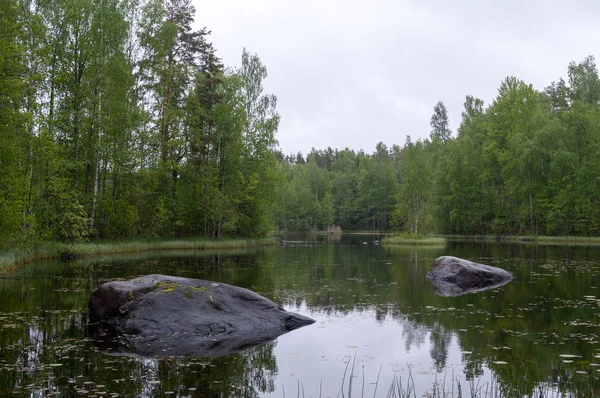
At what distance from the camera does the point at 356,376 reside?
8.49m

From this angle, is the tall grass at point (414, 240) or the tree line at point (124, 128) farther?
the tall grass at point (414, 240)

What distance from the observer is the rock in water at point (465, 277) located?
20547 millimetres

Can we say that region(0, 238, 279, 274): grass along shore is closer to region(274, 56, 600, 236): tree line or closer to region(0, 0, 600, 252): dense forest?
region(0, 0, 600, 252): dense forest

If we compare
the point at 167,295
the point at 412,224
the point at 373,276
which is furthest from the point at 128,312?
the point at 412,224

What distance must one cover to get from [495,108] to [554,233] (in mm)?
21016

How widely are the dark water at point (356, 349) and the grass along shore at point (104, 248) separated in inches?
191

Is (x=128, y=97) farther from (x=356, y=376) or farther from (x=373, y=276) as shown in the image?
(x=356, y=376)

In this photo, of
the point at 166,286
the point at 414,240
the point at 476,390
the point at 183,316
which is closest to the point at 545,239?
the point at 414,240

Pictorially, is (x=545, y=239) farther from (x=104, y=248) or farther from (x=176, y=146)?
(x=104, y=248)

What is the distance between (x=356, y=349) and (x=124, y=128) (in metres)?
31.6

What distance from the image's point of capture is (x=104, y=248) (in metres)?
33.9

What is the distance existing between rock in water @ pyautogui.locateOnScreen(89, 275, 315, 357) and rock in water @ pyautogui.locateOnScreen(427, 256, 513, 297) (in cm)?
998

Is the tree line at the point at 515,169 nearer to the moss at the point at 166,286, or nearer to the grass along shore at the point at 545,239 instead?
the grass along shore at the point at 545,239

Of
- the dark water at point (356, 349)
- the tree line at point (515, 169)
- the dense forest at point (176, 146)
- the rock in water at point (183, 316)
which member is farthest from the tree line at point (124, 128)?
the tree line at point (515, 169)
